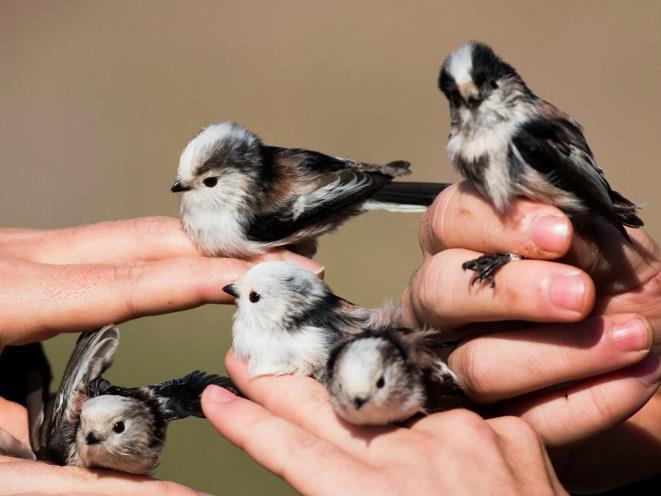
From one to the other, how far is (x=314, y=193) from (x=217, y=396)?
1.27 metres

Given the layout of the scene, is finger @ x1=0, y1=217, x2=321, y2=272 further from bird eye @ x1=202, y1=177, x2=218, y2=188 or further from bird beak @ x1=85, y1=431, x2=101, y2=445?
bird beak @ x1=85, y1=431, x2=101, y2=445

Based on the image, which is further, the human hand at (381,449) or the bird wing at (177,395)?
the bird wing at (177,395)

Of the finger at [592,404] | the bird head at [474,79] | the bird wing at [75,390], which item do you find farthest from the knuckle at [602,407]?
the bird wing at [75,390]

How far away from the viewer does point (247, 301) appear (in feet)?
10.1

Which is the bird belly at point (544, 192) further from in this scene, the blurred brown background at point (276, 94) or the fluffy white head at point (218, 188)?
the blurred brown background at point (276, 94)

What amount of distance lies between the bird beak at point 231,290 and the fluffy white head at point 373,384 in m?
0.57

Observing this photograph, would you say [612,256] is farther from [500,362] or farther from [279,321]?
[279,321]

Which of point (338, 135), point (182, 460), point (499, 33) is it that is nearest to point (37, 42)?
point (338, 135)

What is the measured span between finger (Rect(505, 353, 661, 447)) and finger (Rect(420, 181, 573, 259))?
0.43m

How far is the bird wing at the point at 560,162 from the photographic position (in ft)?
8.31

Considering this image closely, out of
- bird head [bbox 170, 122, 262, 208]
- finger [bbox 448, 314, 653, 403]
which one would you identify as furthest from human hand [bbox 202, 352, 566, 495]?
bird head [bbox 170, 122, 262, 208]

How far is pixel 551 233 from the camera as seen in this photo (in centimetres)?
248

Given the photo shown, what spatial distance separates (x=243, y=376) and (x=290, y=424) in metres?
0.42

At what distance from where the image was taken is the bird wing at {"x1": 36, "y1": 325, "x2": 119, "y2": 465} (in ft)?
10.7
